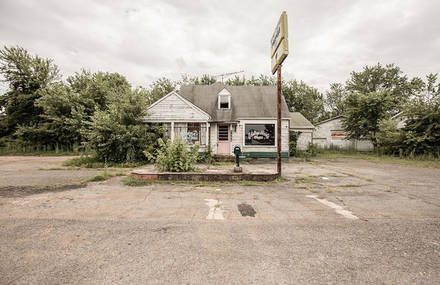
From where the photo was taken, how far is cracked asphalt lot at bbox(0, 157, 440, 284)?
6.47 ft

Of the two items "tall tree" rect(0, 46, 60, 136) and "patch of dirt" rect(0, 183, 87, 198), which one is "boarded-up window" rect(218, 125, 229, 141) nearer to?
"patch of dirt" rect(0, 183, 87, 198)

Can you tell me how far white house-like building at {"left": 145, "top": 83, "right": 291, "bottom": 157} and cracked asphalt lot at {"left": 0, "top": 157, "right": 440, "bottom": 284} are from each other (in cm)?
816

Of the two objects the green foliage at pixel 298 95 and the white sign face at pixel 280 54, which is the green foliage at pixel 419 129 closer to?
the green foliage at pixel 298 95

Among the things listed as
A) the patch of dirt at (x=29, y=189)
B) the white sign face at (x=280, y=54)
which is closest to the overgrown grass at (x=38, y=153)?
the patch of dirt at (x=29, y=189)

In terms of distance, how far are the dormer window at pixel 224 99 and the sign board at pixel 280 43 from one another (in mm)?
8180

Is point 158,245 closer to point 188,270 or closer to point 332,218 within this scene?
point 188,270

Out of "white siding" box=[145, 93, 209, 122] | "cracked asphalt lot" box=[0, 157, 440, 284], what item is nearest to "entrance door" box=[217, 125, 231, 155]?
"white siding" box=[145, 93, 209, 122]

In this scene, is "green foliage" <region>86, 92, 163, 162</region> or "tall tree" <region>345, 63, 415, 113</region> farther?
"tall tree" <region>345, 63, 415, 113</region>

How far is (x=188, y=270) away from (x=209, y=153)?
1005cm

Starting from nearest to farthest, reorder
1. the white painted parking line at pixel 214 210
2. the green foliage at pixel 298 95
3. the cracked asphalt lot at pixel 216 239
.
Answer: the cracked asphalt lot at pixel 216 239, the white painted parking line at pixel 214 210, the green foliage at pixel 298 95

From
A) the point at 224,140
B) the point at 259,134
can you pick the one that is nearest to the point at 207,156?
the point at 224,140

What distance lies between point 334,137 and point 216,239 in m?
26.0

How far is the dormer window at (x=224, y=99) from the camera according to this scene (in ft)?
50.3

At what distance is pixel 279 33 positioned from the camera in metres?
6.46
